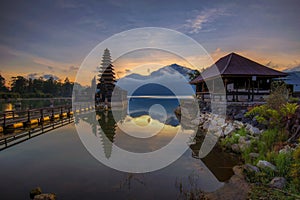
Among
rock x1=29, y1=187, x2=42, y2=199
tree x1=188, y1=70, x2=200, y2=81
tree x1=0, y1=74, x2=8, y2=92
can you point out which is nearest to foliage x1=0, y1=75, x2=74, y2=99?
tree x1=0, y1=74, x2=8, y2=92

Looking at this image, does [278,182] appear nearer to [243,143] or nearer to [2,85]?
[243,143]

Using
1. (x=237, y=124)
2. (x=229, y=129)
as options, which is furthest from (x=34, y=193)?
(x=237, y=124)

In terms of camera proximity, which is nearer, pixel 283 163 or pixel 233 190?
pixel 233 190

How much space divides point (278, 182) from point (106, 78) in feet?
98.3

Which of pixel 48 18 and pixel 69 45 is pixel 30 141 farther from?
pixel 69 45

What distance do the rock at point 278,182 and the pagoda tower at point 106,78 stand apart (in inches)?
1062

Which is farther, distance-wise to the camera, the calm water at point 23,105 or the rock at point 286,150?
the calm water at point 23,105

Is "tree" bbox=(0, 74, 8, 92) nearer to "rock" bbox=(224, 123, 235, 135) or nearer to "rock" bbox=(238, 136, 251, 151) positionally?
"rock" bbox=(224, 123, 235, 135)

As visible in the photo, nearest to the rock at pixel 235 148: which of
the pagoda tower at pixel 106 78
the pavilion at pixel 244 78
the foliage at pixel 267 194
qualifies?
the foliage at pixel 267 194

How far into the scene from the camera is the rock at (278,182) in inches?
159

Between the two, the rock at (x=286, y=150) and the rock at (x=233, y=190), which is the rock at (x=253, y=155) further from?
the rock at (x=233, y=190)

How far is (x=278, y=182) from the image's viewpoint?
4.13 m

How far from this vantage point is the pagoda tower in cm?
3033

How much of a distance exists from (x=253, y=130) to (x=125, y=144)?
6.08 meters
